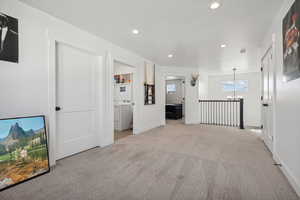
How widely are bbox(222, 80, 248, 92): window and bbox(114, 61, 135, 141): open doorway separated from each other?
5724 millimetres

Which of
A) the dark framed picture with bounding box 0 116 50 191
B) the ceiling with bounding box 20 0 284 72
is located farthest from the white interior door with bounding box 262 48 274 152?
the dark framed picture with bounding box 0 116 50 191

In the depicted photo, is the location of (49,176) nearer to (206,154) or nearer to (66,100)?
(66,100)

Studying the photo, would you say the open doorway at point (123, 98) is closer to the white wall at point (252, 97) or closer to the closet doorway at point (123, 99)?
the closet doorway at point (123, 99)

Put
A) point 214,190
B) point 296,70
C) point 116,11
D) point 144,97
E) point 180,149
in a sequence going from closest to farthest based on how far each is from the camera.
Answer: point 296,70 < point 214,190 < point 116,11 < point 180,149 < point 144,97

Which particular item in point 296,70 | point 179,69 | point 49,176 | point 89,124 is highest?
point 179,69

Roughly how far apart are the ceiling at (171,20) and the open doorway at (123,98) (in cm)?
184

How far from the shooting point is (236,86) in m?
7.72

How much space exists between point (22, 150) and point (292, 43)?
3.59 meters

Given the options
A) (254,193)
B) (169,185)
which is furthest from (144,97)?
(254,193)

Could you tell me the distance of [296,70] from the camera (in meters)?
1.54

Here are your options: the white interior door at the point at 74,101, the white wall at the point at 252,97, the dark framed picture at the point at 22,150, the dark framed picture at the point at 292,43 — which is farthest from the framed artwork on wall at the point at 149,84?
the white wall at the point at 252,97

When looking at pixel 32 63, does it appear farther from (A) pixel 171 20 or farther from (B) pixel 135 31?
(A) pixel 171 20

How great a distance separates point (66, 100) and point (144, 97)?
8.23ft

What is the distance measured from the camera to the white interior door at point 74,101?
2.53 m
